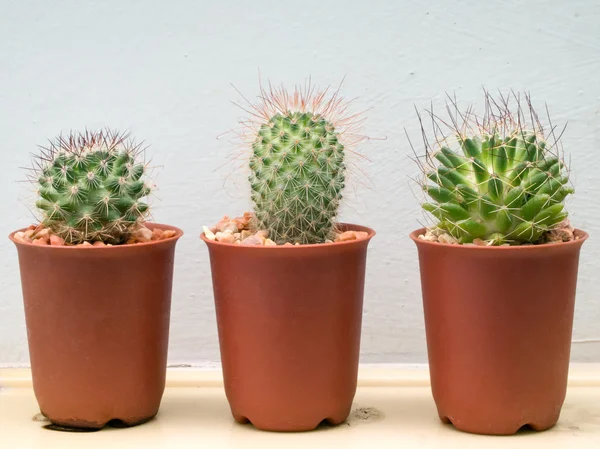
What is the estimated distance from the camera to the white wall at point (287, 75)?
1743 millimetres

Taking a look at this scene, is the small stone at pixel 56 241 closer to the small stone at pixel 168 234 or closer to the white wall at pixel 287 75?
the small stone at pixel 168 234

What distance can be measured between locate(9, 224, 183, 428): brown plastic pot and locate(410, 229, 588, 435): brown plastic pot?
448 millimetres

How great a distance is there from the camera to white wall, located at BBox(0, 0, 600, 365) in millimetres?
1743

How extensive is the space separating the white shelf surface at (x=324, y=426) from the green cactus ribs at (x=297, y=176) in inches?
12.5

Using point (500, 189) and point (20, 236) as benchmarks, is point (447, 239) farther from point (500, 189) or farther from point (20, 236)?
point (20, 236)

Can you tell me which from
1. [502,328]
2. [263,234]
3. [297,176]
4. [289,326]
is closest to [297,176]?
[297,176]

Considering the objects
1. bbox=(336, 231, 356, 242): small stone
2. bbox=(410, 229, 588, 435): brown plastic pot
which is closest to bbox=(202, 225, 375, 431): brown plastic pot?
bbox=(336, 231, 356, 242): small stone

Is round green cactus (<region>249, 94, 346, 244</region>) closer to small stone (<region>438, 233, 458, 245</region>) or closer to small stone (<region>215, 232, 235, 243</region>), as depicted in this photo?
small stone (<region>215, 232, 235, 243</region>)

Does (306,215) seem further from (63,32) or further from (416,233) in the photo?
(63,32)

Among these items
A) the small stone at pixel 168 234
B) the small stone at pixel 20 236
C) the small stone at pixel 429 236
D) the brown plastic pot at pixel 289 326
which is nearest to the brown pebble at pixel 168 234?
the small stone at pixel 168 234

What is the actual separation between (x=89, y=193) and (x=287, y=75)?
55 centimetres

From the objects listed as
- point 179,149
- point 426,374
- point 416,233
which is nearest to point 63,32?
point 179,149

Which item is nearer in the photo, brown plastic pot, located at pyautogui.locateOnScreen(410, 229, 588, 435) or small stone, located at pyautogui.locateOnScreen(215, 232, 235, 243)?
brown plastic pot, located at pyautogui.locateOnScreen(410, 229, 588, 435)

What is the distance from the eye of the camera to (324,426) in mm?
1444
